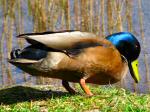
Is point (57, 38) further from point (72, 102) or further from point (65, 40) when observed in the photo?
point (72, 102)

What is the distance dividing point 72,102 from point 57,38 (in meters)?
0.56

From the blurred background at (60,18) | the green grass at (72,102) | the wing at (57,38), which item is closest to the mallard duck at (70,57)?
the wing at (57,38)

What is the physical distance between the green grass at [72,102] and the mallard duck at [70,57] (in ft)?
0.62

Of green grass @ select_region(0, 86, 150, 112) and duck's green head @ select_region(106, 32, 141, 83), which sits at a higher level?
duck's green head @ select_region(106, 32, 141, 83)

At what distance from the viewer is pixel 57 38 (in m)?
4.63

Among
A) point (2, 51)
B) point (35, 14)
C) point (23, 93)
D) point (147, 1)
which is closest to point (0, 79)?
point (2, 51)

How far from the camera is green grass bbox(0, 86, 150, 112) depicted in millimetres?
4359

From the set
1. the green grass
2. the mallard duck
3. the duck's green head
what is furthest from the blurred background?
the mallard duck

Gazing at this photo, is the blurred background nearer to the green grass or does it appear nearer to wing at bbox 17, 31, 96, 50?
the green grass

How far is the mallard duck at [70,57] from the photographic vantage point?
181 inches

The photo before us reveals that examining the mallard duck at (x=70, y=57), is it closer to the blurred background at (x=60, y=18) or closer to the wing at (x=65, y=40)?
the wing at (x=65, y=40)

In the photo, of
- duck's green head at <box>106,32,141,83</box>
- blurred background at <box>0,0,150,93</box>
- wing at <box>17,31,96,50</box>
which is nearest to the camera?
wing at <box>17,31,96,50</box>

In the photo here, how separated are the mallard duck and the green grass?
0.19 m

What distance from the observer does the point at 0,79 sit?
734 centimetres
